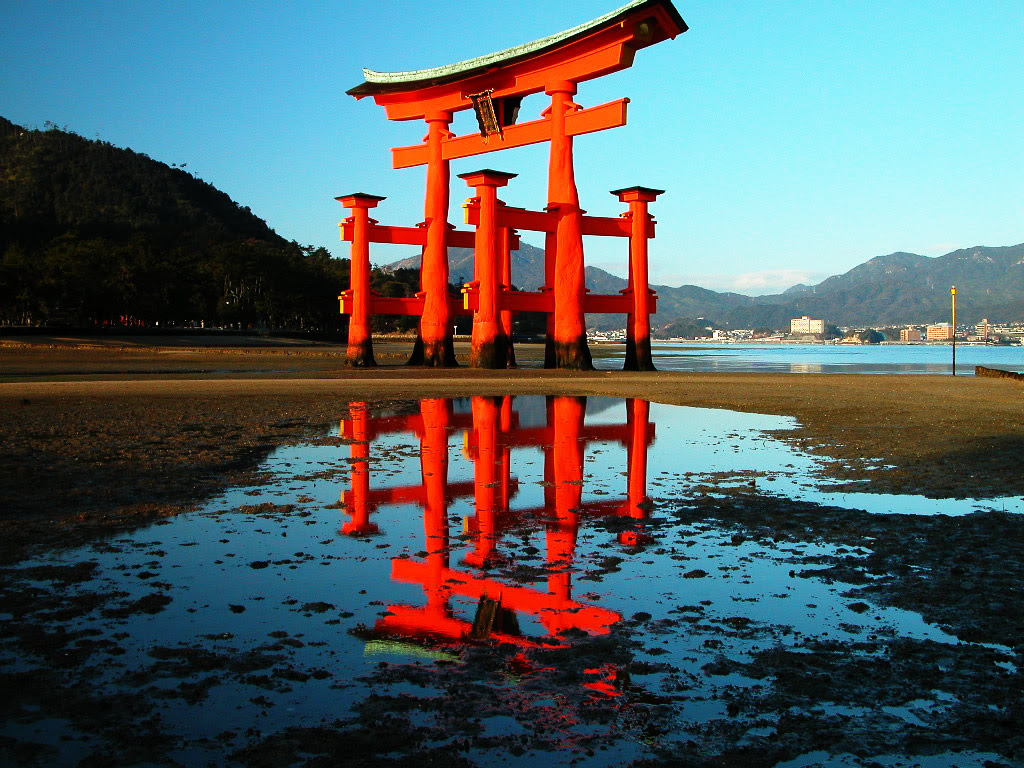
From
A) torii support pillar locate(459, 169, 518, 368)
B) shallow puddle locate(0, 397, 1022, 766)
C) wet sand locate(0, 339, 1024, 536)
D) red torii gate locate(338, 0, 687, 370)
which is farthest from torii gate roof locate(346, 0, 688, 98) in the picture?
shallow puddle locate(0, 397, 1022, 766)

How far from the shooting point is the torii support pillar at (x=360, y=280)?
38750mm

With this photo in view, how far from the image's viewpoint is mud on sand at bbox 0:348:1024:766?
3.17m

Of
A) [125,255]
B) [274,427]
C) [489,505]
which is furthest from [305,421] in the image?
[125,255]

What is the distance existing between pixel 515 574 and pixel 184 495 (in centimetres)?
396

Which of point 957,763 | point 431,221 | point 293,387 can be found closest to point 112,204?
point 431,221

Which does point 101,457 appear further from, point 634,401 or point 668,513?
point 634,401

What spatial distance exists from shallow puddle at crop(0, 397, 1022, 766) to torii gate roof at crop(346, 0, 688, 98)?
974 inches

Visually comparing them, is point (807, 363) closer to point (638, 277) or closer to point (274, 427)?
point (638, 277)

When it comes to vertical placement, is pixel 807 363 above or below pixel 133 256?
below

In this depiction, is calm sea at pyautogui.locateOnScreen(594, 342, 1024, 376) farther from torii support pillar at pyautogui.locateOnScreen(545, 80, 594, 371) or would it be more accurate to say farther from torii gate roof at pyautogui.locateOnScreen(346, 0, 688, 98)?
torii gate roof at pyautogui.locateOnScreen(346, 0, 688, 98)

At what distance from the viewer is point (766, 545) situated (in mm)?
6297

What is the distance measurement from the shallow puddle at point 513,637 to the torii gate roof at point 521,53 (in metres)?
24.7

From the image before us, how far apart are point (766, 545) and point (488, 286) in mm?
28928

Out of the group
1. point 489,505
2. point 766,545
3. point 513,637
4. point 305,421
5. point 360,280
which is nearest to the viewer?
point 513,637
